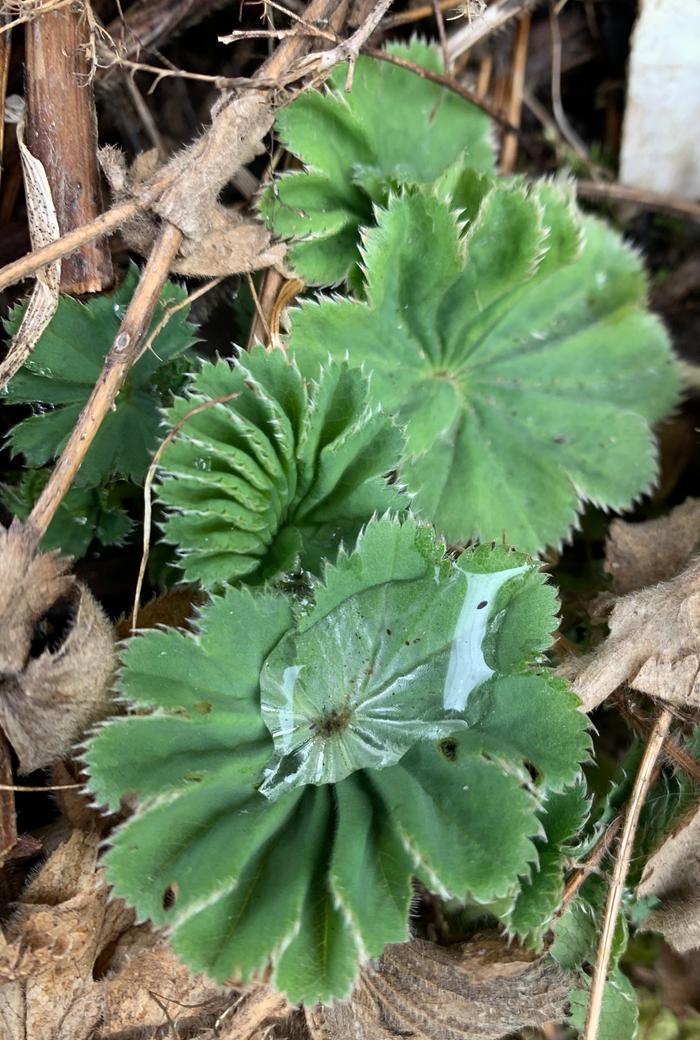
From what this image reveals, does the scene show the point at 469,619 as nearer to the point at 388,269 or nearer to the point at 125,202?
the point at 388,269

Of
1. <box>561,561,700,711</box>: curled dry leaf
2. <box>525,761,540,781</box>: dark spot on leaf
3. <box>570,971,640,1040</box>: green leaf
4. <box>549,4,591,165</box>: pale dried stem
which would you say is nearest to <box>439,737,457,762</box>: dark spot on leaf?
<box>525,761,540,781</box>: dark spot on leaf

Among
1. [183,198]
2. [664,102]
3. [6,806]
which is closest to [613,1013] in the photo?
[6,806]

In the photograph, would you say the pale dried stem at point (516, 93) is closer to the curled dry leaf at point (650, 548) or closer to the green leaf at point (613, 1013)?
the curled dry leaf at point (650, 548)

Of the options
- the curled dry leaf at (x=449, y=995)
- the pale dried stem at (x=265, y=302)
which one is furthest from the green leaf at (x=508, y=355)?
the curled dry leaf at (x=449, y=995)

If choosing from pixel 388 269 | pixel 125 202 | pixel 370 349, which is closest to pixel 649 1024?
pixel 370 349

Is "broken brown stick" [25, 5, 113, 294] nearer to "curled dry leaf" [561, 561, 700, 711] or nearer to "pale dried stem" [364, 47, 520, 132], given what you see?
"pale dried stem" [364, 47, 520, 132]

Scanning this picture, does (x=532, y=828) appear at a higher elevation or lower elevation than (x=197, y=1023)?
higher
